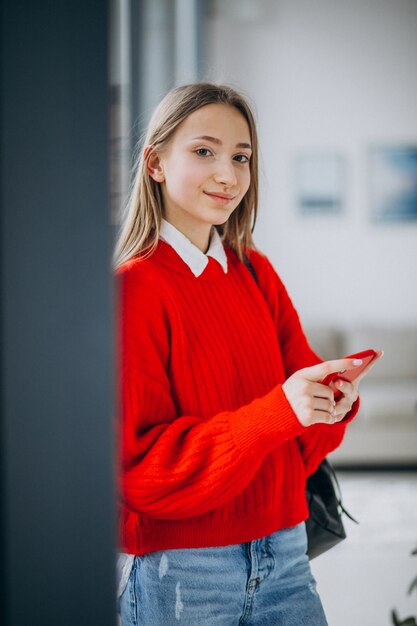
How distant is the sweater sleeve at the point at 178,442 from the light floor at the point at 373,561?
1.68 meters

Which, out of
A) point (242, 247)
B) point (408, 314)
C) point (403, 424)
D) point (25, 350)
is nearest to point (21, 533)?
point (25, 350)

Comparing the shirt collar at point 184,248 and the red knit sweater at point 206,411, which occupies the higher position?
the shirt collar at point 184,248

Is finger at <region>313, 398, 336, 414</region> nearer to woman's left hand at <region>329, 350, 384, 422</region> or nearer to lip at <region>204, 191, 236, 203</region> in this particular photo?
woman's left hand at <region>329, 350, 384, 422</region>

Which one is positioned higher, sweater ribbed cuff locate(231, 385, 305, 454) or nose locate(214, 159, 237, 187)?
nose locate(214, 159, 237, 187)

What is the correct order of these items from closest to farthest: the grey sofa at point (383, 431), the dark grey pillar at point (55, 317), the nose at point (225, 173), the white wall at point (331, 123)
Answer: the dark grey pillar at point (55, 317)
the nose at point (225, 173)
the grey sofa at point (383, 431)
the white wall at point (331, 123)

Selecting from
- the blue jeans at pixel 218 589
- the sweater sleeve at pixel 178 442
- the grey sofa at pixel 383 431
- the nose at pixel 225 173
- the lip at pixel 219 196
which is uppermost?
the nose at pixel 225 173

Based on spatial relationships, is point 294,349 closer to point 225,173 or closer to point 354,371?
point 354,371

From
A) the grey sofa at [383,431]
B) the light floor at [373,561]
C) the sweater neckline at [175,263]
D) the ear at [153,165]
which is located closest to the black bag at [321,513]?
the sweater neckline at [175,263]

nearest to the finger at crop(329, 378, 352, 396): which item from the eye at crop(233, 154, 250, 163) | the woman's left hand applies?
the woman's left hand

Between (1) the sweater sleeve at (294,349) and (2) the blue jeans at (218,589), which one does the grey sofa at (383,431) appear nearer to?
(1) the sweater sleeve at (294,349)

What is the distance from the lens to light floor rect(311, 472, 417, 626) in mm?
2443

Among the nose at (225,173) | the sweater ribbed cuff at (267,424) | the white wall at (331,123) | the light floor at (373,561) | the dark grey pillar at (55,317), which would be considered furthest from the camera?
the white wall at (331,123)

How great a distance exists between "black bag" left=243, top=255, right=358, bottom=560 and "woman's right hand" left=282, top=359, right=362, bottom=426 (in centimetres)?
31

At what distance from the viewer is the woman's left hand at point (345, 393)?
0.95 metres
